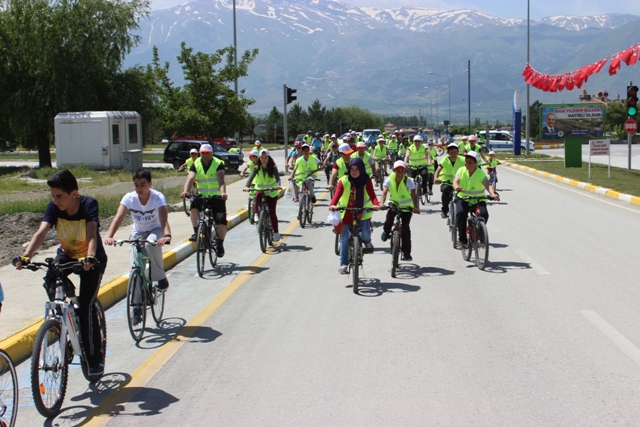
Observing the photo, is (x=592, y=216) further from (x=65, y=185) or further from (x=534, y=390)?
(x=65, y=185)

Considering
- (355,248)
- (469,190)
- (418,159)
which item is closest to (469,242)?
(469,190)

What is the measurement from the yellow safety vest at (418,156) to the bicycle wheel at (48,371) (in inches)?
556

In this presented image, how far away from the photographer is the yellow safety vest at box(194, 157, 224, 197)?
11.3 m

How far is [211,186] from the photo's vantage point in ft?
37.4

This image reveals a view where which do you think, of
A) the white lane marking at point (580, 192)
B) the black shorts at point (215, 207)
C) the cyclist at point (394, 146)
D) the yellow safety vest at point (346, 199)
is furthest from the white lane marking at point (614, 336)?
the cyclist at point (394, 146)

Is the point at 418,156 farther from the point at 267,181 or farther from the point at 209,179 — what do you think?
the point at 209,179

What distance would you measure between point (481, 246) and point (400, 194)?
1.33m

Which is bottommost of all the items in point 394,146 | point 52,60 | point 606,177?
point 606,177

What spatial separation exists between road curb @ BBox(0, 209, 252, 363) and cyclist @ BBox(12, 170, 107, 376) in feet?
4.07

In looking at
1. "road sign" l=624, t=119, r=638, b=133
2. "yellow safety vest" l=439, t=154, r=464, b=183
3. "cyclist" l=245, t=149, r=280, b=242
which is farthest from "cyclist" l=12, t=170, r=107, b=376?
"road sign" l=624, t=119, r=638, b=133

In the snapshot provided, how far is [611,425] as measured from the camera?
4.84 m

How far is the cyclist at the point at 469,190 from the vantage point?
11.1 meters

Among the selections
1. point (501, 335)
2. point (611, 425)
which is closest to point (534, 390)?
point (611, 425)

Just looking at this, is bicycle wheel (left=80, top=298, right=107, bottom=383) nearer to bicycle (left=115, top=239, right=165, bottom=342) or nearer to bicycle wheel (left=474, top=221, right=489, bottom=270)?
bicycle (left=115, top=239, right=165, bottom=342)
